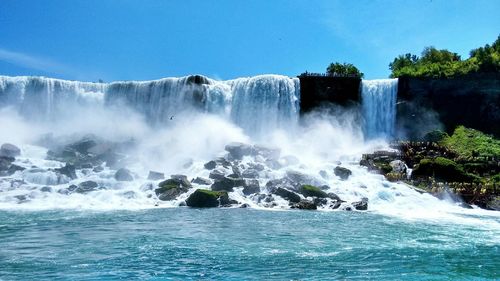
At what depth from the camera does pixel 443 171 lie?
30.2 meters

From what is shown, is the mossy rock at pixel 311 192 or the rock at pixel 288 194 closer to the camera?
the rock at pixel 288 194

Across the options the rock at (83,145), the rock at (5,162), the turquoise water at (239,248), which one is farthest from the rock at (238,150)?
the turquoise water at (239,248)

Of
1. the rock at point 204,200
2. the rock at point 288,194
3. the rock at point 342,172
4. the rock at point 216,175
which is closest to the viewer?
the rock at point 204,200

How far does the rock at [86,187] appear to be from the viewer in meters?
27.4

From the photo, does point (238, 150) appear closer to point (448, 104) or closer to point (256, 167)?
point (256, 167)

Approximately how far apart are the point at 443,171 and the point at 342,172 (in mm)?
6119

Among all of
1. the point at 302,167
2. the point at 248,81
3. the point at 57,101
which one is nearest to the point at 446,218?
the point at 302,167

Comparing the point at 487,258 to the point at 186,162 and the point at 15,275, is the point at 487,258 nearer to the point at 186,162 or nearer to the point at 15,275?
the point at 15,275

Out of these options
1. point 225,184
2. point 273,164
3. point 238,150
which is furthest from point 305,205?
point 238,150

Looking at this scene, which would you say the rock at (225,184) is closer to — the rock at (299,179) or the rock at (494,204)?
the rock at (299,179)

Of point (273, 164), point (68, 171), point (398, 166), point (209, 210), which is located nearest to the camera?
point (209, 210)

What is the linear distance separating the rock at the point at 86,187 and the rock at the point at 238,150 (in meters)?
10.4

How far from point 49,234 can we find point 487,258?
12685mm

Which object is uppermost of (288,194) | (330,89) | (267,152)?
(330,89)
